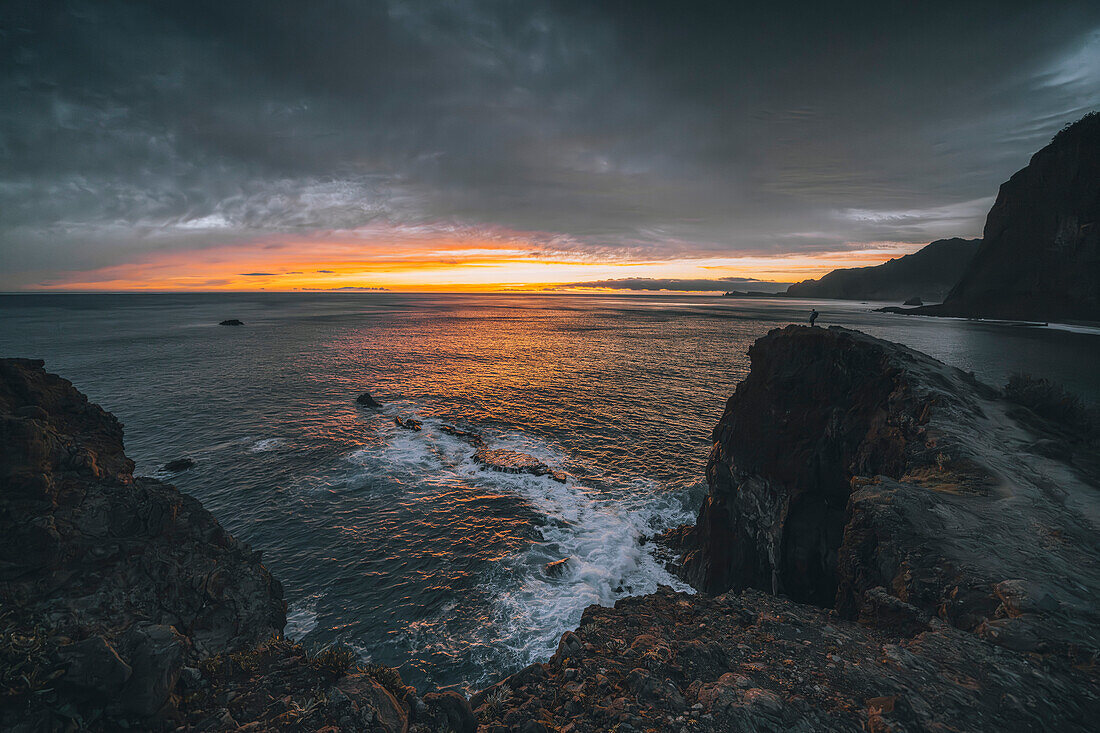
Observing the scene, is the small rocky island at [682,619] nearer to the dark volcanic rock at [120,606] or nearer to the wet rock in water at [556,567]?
the dark volcanic rock at [120,606]

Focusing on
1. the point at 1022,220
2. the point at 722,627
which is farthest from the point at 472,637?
the point at 1022,220

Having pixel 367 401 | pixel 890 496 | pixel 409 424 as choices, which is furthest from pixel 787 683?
pixel 367 401

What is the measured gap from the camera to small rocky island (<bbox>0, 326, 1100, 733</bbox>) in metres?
5.93

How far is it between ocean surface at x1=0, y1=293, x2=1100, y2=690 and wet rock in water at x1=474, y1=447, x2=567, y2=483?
63 centimetres

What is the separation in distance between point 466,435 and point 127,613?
81.5ft

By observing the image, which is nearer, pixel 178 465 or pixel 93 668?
pixel 93 668

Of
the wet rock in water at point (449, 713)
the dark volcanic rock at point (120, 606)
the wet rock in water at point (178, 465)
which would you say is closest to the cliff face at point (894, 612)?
the wet rock in water at point (449, 713)

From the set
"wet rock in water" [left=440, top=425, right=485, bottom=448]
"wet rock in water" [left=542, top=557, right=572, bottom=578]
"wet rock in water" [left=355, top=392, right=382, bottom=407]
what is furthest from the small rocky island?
"wet rock in water" [left=355, top=392, right=382, bottom=407]

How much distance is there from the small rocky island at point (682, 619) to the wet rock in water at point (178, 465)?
1648cm

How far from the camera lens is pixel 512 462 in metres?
28.9

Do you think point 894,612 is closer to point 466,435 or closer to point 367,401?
point 466,435

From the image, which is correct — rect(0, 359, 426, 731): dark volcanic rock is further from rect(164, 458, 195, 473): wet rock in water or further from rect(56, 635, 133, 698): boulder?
rect(164, 458, 195, 473): wet rock in water

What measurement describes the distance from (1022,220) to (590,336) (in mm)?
96349

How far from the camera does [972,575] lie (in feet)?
26.9
